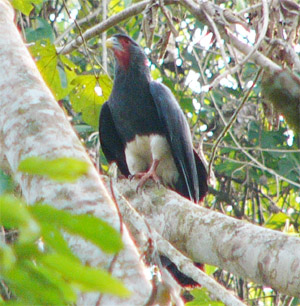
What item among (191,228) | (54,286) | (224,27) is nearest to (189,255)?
(191,228)

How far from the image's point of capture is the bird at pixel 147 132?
13.2ft

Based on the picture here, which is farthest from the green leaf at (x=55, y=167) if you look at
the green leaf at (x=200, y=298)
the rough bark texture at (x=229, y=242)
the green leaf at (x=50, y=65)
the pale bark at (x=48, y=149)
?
the green leaf at (x=50, y=65)

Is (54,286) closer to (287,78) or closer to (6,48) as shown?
(6,48)

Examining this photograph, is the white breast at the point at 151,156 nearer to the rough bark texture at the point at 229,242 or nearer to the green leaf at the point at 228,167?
the green leaf at the point at 228,167

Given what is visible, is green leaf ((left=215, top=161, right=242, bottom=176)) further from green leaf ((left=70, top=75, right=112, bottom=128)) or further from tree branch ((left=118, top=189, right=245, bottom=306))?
tree branch ((left=118, top=189, right=245, bottom=306))

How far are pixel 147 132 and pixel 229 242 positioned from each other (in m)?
2.17

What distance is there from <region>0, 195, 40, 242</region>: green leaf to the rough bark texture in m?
1.12

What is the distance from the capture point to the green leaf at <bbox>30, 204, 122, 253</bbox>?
76 cm

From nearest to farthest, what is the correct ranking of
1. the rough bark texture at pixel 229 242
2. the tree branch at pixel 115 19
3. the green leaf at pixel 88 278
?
the green leaf at pixel 88 278, the rough bark texture at pixel 229 242, the tree branch at pixel 115 19

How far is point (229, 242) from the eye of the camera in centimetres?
199

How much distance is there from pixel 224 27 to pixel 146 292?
2020 mm

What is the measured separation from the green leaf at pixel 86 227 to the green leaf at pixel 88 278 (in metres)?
0.04

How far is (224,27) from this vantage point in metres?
2.92

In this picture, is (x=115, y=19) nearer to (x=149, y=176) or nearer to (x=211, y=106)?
(x=149, y=176)
